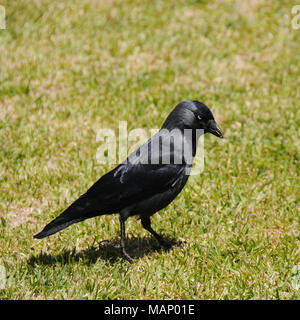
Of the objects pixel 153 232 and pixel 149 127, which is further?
pixel 149 127

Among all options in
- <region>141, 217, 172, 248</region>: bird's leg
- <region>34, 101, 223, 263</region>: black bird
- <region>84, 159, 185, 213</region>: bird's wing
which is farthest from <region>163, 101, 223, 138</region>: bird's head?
<region>141, 217, 172, 248</region>: bird's leg

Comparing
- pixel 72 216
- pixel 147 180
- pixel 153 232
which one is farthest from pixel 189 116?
pixel 72 216

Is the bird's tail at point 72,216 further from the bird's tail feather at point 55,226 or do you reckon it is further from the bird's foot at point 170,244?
the bird's foot at point 170,244

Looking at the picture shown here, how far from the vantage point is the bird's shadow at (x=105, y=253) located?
4.55 m

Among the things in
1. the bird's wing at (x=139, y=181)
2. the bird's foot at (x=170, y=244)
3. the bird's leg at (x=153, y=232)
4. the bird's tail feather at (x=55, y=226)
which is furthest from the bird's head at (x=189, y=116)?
the bird's tail feather at (x=55, y=226)

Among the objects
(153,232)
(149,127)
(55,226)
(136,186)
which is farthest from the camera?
(149,127)

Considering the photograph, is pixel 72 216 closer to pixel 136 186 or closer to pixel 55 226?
pixel 55 226

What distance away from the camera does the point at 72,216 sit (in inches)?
171

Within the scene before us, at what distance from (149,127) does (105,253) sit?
267 cm

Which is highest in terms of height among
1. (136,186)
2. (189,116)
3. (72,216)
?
(189,116)

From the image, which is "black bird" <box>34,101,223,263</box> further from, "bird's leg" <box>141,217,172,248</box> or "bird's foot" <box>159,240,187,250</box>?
"bird's foot" <box>159,240,187,250</box>

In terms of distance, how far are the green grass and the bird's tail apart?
35cm

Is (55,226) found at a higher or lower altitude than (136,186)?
lower

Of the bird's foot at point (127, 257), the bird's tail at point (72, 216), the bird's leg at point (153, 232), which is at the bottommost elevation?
the bird's foot at point (127, 257)
